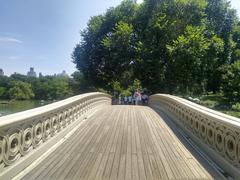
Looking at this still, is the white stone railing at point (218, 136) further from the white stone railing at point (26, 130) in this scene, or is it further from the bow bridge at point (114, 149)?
the white stone railing at point (26, 130)

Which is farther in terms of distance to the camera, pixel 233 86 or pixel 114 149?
pixel 233 86

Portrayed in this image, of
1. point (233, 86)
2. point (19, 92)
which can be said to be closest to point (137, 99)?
point (233, 86)

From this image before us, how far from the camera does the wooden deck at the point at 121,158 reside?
18.6 ft

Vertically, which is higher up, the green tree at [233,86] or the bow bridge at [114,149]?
the green tree at [233,86]

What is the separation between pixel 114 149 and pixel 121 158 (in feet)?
2.69

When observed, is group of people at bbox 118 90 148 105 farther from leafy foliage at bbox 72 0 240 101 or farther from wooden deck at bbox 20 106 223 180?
wooden deck at bbox 20 106 223 180

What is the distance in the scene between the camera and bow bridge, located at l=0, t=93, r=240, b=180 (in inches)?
220

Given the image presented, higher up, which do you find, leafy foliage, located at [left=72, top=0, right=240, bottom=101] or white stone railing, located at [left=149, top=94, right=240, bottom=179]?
leafy foliage, located at [left=72, top=0, right=240, bottom=101]

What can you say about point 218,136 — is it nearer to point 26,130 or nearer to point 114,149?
point 114,149

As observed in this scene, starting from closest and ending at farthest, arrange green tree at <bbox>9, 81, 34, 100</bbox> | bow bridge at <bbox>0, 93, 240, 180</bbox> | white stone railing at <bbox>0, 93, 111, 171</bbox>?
white stone railing at <bbox>0, 93, 111, 171</bbox> < bow bridge at <bbox>0, 93, 240, 180</bbox> < green tree at <bbox>9, 81, 34, 100</bbox>

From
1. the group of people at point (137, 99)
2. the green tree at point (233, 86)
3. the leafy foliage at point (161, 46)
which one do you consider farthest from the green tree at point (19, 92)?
the green tree at point (233, 86)

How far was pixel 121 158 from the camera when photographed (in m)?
6.70

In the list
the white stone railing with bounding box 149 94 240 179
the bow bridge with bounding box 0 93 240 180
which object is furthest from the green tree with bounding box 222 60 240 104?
the white stone railing with bounding box 149 94 240 179

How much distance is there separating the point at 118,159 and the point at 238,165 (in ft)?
7.85
